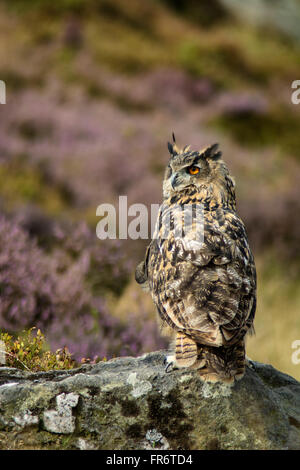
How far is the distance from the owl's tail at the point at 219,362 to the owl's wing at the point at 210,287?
0.11 meters

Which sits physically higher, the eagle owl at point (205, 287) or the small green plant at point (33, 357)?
the eagle owl at point (205, 287)

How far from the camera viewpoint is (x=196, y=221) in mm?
3088

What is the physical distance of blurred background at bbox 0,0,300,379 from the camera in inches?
196

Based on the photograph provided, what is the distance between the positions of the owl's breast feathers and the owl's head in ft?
1.10

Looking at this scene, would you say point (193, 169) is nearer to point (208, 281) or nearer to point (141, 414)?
point (208, 281)

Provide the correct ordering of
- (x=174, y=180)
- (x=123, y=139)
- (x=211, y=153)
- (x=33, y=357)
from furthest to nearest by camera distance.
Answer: (x=123, y=139) → (x=211, y=153) → (x=174, y=180) → (x=33, y=357)

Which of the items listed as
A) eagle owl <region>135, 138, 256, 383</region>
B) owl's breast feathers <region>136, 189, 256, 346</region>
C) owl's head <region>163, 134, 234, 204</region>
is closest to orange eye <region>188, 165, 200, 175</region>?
owl's head <region>163, 134, 234, 204</region>

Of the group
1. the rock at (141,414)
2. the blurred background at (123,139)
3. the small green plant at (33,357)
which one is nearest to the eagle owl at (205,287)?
the rock at (141,414)

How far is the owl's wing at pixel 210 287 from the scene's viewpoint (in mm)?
2605

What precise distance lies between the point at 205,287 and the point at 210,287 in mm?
25

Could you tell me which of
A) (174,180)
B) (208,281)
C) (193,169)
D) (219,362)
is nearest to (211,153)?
(193,169)

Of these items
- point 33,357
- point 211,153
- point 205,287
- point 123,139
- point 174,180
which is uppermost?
point 123,139

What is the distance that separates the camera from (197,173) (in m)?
3.46

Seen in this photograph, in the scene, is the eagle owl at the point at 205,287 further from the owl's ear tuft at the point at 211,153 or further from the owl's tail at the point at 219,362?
the owl's ear tuft at the point at 211,153
